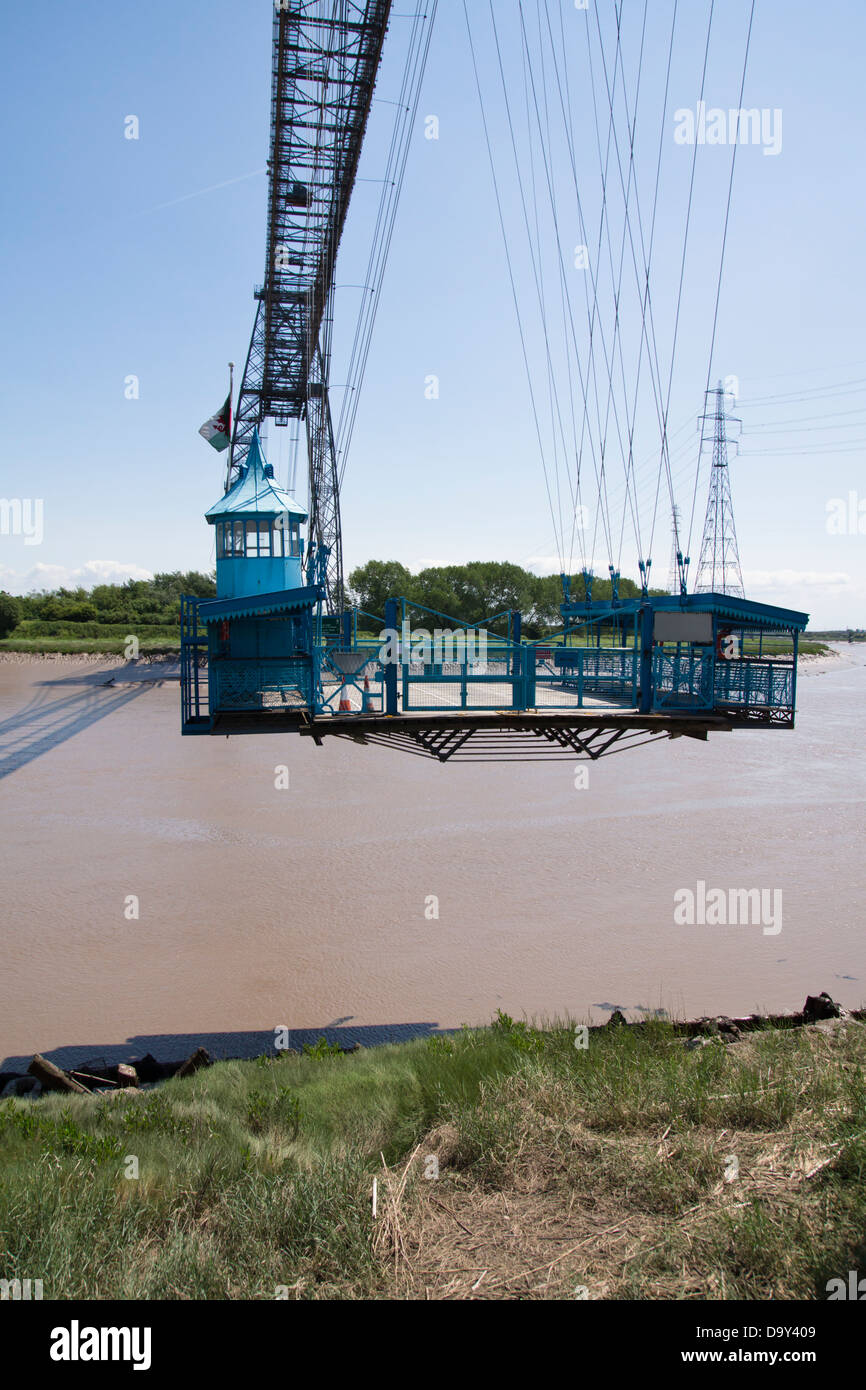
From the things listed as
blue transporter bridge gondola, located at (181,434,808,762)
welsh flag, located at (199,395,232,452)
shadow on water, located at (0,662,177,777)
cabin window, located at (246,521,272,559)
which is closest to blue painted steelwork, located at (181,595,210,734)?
blue transporter bridge gondola, located at (181,434,808,762)

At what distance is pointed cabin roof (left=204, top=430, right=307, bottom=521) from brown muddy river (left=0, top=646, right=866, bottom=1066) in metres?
9.34

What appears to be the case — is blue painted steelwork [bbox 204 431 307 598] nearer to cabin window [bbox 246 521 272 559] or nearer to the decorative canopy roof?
cabin window [bbox 246 521 272 559]

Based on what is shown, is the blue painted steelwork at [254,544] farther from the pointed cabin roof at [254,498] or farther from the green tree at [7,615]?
the green tree at [7,615]

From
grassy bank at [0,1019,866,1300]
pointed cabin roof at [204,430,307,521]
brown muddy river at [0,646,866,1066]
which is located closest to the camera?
grassy bank at [0,1019,866,1300]

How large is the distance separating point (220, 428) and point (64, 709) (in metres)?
27.9

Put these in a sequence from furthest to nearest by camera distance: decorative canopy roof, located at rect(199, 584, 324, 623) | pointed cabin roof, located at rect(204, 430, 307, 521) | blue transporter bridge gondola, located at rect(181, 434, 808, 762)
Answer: pointed cabin roof, located at rect(204, 430, 307, 521)
blue transporter bridge gondola, located at rect(181, 434, 808, 762)
decorative canopy roof, located at rect(199, 584, 324, 623)

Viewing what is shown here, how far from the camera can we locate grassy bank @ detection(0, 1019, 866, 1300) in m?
4.82

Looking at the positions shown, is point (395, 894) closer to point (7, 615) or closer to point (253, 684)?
point (253, 684)

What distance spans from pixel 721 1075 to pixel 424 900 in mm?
11071

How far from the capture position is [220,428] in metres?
31.9

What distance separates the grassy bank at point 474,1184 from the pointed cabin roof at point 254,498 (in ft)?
43.6

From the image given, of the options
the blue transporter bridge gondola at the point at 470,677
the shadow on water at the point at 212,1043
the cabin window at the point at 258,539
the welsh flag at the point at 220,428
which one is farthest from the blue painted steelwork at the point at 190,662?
the welsh flag at the point at 220,428

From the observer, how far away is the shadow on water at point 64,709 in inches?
1500
